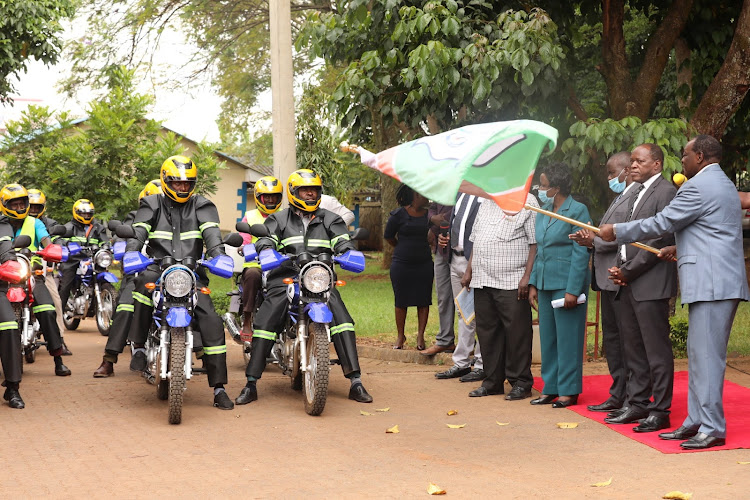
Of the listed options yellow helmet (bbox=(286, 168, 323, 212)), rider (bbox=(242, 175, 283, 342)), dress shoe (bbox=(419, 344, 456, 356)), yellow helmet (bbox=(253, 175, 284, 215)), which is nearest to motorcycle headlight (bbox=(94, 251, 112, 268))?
rider (bbox=(242, 175, 283, 342))

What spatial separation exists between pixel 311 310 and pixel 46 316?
3.43m

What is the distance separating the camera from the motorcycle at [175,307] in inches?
321

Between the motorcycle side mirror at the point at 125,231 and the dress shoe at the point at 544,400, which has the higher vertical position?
the motorcycle side mirror at the point at 125,231

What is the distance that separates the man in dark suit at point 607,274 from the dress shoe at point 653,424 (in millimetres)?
681

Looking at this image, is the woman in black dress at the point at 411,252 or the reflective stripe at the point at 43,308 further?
the woman in black dress at the point at 411,252

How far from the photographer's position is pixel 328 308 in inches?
347

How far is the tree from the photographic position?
18.8 meters

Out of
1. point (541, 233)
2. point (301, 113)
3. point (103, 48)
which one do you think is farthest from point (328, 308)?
point (103, 48)

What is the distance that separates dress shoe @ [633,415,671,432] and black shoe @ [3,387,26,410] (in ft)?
17.3

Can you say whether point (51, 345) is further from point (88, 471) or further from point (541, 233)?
point (541, 233)

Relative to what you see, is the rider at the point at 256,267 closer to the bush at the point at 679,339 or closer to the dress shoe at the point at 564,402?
the dress shoe at the point at 564,402

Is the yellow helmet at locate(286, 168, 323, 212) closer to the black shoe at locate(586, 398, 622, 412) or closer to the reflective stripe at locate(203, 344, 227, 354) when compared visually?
the reflective stripe at locate(203, 344, 227, 354)

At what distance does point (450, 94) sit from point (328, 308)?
141 inches

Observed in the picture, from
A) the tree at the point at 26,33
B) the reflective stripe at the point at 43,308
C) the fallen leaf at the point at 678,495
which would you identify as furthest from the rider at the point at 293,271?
the tree at the point at 26,33
